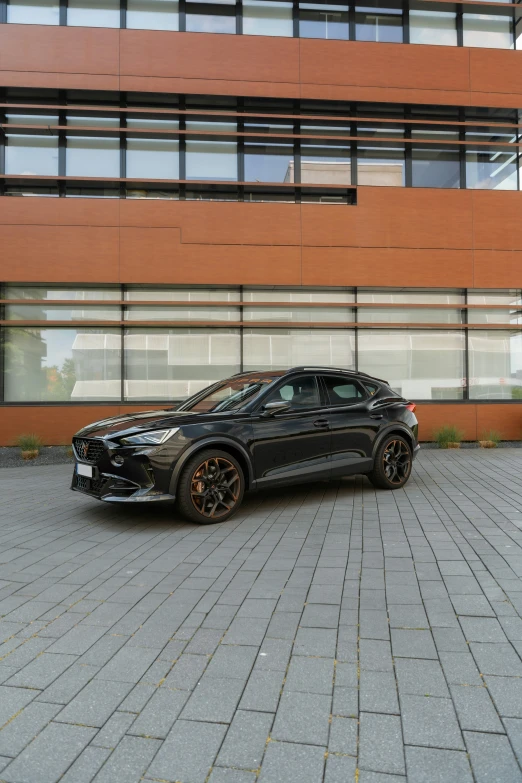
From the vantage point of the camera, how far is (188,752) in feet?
7.18

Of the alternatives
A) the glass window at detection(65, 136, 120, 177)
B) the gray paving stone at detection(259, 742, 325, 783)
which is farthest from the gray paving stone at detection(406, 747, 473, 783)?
the glass window at detection(65, 136, 120, 177)

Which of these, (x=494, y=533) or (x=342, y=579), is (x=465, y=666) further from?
(x=494, y=533)

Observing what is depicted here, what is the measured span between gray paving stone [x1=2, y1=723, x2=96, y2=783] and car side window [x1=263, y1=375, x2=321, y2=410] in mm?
4415

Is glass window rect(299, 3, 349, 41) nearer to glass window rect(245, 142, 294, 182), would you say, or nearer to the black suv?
glass window rect(245, 142, 294, 182)

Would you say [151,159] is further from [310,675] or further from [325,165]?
[310,675]

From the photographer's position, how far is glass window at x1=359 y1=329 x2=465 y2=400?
44.5ft

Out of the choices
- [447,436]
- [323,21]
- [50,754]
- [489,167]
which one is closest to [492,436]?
[447,436]

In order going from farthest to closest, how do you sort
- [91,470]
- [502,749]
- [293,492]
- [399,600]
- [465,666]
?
[293,492] < [91,470] < [399,600] < [465,666] < [502,749]

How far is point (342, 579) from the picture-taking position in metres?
4.17

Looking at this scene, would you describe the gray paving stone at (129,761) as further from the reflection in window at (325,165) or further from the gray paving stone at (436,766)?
the reflection in window at (325,165)

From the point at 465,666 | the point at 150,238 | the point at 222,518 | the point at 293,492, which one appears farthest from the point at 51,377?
the point at 465,666

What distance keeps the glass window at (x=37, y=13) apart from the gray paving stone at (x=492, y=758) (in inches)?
628

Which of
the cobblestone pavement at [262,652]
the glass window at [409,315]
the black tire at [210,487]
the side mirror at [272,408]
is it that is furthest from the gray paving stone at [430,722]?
the glass window at [409,315]

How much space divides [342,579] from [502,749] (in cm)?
201
